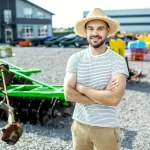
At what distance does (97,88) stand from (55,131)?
283 centimetres

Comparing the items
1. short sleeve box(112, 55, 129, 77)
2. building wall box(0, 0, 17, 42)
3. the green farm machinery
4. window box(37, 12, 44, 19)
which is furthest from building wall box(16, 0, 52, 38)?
short sleeve box(112, 55, 129, 77)

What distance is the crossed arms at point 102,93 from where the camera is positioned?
8.65 feet

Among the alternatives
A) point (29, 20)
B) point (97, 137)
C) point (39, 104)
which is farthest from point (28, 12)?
point (97, 137)

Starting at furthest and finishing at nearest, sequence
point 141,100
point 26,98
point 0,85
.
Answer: point 141,100
point 26,98
point 0,85

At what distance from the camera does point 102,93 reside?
2652mm

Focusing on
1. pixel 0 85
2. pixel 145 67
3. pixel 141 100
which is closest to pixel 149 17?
pixel 145 67

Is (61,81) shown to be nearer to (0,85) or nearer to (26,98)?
(26,98)

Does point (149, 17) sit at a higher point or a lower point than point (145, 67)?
higher

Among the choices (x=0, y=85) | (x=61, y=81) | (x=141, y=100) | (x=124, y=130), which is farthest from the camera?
(x=61, y=81)

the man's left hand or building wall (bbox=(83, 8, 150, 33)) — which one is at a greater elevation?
building wall (bbox=(83, 8, 150, 33))

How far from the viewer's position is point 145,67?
13.4 meters

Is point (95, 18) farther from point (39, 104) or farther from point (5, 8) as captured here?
point (5, 8)

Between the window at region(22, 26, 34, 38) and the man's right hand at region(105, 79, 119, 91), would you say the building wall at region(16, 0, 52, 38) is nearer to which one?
the window at region(22, 26, 34, 38)

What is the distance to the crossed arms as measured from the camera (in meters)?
2.64
